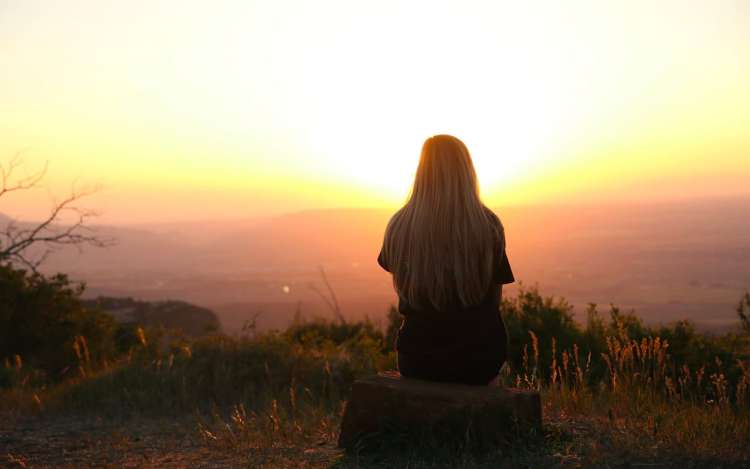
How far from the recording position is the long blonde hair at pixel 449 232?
169 inches

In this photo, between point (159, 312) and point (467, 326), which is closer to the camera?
point (467, 326)

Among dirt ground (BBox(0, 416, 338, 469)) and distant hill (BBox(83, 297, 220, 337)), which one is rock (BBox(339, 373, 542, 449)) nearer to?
dirt ground (BBox(0, 416, 338, 469))

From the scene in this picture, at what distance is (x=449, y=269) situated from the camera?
4348 mm

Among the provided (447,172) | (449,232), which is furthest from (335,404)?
(447,172)

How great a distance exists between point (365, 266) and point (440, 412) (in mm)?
90902

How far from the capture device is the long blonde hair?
4305mm

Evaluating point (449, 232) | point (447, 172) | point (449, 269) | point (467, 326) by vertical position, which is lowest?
point (467, 326)

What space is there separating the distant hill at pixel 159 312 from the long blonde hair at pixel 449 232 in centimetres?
1282

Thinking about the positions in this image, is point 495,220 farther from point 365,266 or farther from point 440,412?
point 365,266

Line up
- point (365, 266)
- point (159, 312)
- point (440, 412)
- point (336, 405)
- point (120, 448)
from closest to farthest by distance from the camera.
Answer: point (440, 412), point (120, 448), point (336, 405), point (159, 312), point (365, 266)

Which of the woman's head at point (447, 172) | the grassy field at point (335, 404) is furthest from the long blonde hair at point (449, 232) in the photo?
the grassy field at point (335, 404)

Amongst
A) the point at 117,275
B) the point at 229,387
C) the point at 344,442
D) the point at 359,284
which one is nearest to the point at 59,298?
the point at 229,387

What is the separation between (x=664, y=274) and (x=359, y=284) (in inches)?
1174

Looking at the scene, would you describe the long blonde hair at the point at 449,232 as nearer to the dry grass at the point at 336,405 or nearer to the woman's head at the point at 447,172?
the woman's head at the point at 447,172
